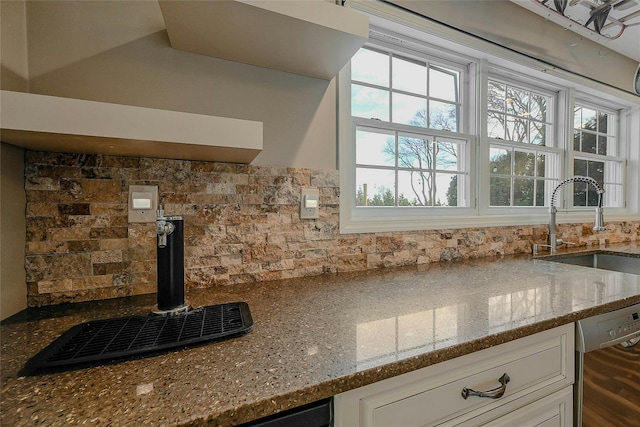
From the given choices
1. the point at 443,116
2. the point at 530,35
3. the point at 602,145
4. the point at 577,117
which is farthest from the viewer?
the point at 602,145

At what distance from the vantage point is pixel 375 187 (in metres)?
1.58

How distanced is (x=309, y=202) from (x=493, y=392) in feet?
2.83

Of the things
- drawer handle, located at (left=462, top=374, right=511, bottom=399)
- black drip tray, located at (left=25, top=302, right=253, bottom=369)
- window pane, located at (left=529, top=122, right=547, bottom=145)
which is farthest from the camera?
window pane, located at (left=529, top=122, right=547, bottom=145)

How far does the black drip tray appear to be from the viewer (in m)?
0.57

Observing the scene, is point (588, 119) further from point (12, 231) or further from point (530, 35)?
point (12, 231)

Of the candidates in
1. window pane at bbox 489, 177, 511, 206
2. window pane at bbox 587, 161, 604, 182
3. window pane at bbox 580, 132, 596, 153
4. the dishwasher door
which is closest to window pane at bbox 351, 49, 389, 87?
window pane at bbox 489, 177, 511, 206

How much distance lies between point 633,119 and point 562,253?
200 cm

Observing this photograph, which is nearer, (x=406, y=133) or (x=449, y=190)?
(x=406, y=133)

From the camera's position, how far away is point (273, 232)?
1194 millimetres

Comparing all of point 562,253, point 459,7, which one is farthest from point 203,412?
point 562,253

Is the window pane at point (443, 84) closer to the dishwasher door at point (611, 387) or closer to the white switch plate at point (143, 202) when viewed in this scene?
the dishwasher door at point (611, 387)

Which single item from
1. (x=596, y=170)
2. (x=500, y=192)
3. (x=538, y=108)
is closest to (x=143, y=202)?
(x=500, y=192)

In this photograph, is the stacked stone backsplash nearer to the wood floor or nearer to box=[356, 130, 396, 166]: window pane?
box=[356, 130, 396, 166]: window pane

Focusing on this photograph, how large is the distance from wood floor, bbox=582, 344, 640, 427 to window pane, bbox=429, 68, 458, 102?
57.9 inches
